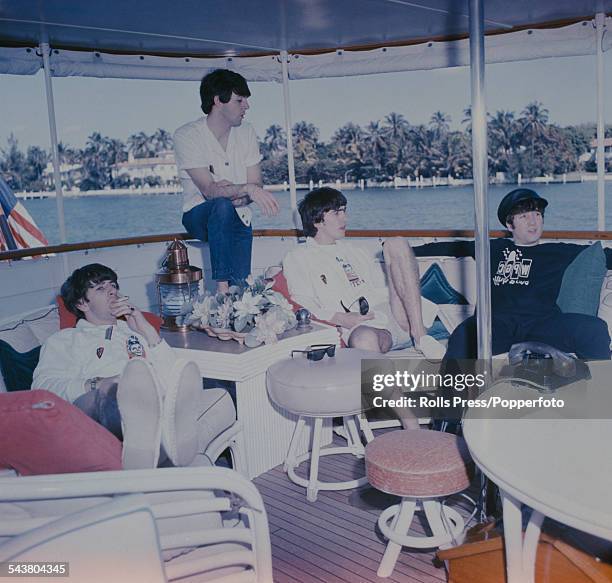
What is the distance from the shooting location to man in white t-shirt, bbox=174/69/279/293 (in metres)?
3.73

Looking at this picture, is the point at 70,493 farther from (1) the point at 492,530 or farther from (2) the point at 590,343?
(2) the point at 590,343

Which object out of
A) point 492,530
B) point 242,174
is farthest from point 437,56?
point 492,530

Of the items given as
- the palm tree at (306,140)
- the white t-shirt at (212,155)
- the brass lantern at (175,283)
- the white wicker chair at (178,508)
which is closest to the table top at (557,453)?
the white wicker chair at (178,508)

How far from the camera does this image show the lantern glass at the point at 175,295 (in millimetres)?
3428

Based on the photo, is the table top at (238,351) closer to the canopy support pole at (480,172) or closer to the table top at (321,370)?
the table top at (321,370)

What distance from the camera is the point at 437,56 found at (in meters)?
4.81

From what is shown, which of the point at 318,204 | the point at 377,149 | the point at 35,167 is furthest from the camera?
the point at 377,149

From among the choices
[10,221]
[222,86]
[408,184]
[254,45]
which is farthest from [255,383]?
[408,184]

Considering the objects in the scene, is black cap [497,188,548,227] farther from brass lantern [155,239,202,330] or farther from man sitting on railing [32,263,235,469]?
man sitting on railing [32,263,235,469]

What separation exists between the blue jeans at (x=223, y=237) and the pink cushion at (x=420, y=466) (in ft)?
5.89

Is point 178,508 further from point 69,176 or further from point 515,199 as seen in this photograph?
point 69,176

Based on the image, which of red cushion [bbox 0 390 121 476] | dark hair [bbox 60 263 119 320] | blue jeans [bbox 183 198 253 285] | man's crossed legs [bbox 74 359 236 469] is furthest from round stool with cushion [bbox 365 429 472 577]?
blue jeans [bbox 183 198 253 285]

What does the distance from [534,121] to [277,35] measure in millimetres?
37080

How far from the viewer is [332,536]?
2.33 m
